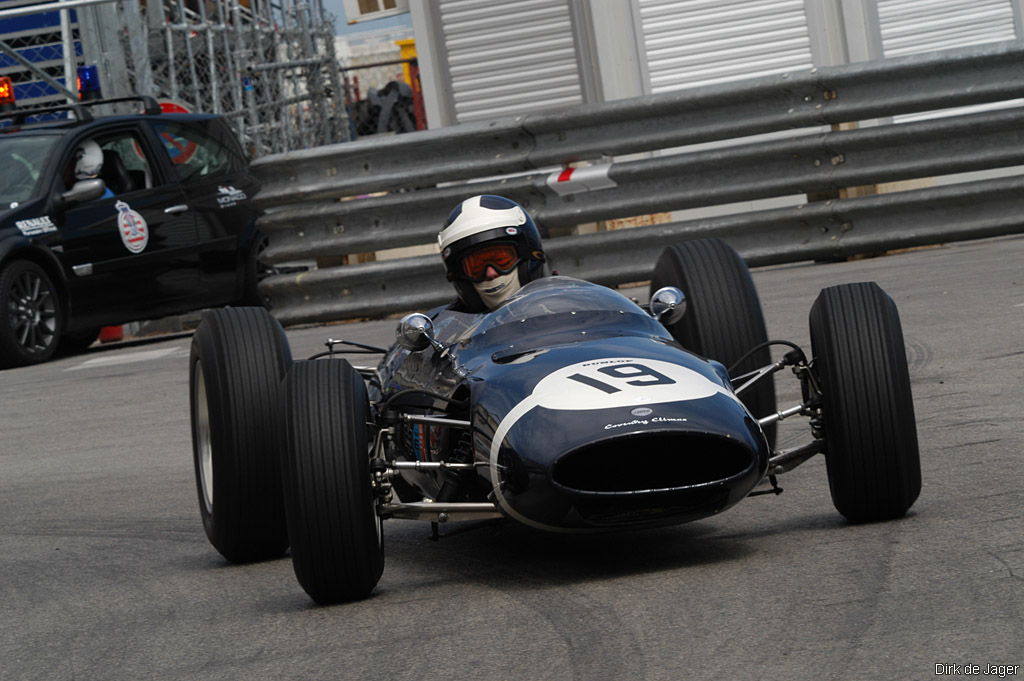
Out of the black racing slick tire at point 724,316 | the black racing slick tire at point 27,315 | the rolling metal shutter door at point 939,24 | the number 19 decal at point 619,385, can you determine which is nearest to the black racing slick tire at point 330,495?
the number 19 decal at point 619,385

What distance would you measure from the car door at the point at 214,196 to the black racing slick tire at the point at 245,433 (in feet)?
26.6

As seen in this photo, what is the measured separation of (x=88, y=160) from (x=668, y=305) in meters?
8.72

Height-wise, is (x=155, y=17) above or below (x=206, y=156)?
above

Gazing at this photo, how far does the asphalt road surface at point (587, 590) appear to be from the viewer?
348cm

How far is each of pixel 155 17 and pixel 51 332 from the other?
6771mm

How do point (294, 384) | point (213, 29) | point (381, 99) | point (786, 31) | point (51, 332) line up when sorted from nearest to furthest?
point (294, 384), point (51, 332), point (786, 31), point (213, 29), point (381, 99)

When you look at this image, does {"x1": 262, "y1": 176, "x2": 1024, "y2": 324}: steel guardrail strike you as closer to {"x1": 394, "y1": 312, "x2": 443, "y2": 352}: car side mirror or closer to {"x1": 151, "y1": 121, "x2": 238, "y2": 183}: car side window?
{"x1": 151, "y1": 121, "x2": 238, "y2": 183}: car side window

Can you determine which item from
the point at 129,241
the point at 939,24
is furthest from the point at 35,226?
the point at 939,24

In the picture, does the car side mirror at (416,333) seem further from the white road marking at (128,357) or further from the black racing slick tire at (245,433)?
the white road marking at (128,357)

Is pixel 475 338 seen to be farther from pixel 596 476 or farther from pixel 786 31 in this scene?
pixel 786 31

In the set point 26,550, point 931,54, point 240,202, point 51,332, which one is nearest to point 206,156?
point 240,202

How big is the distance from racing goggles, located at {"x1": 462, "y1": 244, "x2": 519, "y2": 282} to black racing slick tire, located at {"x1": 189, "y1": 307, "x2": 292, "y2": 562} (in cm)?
79

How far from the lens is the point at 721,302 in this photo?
586 cm

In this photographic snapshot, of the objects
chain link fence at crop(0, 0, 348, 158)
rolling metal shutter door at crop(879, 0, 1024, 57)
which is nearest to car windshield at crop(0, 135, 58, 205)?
chain link fence at crop(0, 0, 348, 158)
